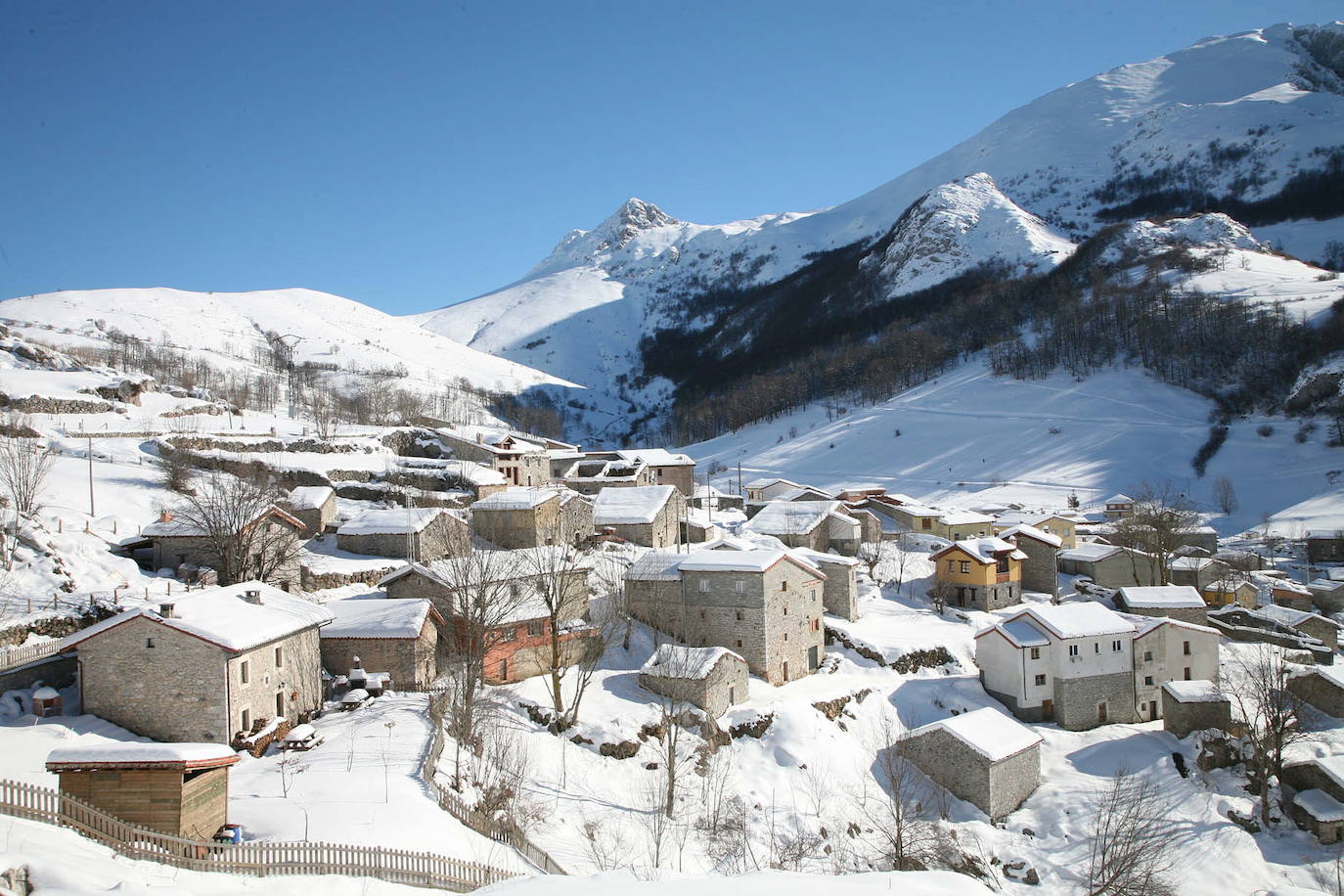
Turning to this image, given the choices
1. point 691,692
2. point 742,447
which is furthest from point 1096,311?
point 691,692

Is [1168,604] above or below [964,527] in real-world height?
below

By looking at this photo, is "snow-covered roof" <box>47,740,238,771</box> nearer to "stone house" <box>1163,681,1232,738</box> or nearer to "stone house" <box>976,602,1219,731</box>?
"stone house" <box>976,602,1219,731</box>

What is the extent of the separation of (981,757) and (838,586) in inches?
589

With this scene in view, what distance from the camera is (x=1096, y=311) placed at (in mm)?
137500

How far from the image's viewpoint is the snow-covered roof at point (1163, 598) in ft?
150

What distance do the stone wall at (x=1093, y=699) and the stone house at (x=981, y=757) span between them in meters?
6.52

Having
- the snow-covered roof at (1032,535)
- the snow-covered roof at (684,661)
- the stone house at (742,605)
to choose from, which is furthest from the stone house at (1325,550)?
the snow-covered roof at (684,661)

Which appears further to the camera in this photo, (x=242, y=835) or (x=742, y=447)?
(x=742, y=447)

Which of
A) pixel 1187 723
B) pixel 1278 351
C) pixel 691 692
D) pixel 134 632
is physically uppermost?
pixel 1278 351

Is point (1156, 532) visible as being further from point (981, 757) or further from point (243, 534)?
point (243, 534)

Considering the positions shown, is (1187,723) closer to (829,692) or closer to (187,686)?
(829,692)

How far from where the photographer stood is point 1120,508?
78.2 metres

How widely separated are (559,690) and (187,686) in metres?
12.0

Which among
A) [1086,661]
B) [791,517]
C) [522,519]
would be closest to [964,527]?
[791,517]
